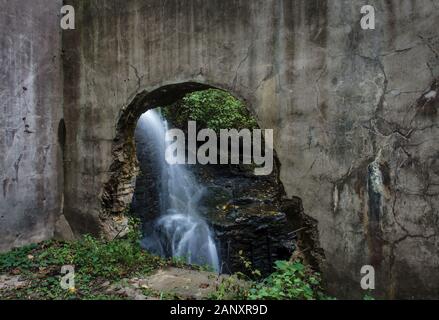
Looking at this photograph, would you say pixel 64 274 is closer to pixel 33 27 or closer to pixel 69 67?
pixel 69 67

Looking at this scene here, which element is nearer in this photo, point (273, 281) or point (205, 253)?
point (273, 281)

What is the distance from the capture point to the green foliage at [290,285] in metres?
3.21

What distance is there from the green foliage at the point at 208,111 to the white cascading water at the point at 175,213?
860mm

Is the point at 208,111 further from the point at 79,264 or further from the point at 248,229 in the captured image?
the point at 79,264

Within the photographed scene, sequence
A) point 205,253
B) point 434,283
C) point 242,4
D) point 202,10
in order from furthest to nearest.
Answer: point 205,253
point 202,10
point 242,4
point 434,283

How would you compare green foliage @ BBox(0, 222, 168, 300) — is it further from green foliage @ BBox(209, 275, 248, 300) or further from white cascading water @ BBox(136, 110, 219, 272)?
white cascading water @ BBox(136, 110, 219, 272)

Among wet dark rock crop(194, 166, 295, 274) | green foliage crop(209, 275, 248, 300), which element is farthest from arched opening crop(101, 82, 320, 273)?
green foliage crop(209, 275, 248, 300)

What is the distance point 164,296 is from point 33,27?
4424mm

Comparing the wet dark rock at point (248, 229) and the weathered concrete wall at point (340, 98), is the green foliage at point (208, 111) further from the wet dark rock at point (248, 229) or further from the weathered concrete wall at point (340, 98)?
the weathered concrete wall at point (340, 98)

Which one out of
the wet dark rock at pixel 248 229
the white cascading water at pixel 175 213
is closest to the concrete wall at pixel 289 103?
the white cascading water at pixel 175 213

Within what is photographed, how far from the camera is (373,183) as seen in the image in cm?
Result: 334

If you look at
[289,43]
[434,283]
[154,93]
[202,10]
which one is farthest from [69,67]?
[434,283]

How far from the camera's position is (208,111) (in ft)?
35.8

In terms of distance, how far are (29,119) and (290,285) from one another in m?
4.44
